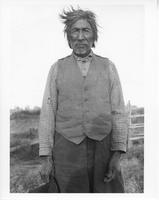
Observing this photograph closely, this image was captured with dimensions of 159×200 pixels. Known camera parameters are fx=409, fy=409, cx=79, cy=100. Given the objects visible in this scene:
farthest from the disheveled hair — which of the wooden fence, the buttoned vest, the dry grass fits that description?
the dry grass

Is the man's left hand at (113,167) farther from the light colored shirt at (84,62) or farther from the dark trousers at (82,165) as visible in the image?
the light colored shirt at (84,62)

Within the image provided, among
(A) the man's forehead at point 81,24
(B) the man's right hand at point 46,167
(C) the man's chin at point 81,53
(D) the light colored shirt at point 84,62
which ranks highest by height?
Answer: (A) the man's forehead at point 81,24

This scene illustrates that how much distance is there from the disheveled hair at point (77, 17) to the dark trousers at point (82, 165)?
445 millimetres

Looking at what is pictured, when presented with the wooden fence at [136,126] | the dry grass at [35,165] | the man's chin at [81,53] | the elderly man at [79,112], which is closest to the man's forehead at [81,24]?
the elderly man at [79,112]

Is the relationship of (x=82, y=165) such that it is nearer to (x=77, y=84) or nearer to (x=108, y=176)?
(x=108, y=176)

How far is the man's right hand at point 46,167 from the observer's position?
1743mm

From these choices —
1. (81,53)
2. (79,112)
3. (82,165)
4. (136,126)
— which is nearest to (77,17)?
(81,53)

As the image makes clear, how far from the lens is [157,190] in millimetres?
1725

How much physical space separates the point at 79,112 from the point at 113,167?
277 mm

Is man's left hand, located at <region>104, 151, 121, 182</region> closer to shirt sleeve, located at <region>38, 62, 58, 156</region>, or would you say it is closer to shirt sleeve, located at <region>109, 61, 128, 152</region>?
shirt sleeve, located at <region>109, 61, 128, 152</region>

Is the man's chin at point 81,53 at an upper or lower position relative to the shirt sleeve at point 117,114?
upper

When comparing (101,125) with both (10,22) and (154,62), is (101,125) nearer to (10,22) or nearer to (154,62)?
(154,62)

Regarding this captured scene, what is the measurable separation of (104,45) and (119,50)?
0.22 ft
